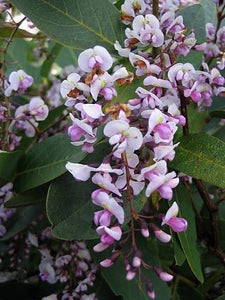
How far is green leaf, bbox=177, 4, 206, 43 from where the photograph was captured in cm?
96

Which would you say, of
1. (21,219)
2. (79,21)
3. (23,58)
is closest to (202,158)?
(79,21)

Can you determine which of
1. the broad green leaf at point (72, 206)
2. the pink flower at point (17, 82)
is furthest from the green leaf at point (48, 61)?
the broad green leaf at point (72, 206)

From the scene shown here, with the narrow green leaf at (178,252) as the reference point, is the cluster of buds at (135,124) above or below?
above

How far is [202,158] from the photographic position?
2.54ft

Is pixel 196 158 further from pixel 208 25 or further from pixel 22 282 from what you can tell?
pixel 22 282

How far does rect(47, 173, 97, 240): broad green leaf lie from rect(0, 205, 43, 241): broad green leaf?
0.26 m

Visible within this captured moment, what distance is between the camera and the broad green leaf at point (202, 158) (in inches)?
29.4

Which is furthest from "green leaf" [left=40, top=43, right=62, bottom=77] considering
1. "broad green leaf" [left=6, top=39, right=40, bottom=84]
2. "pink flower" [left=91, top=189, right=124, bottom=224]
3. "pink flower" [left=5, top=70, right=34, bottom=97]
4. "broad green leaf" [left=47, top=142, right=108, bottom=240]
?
"pink flower" [left=91, top=189, right=124, bottom=224]

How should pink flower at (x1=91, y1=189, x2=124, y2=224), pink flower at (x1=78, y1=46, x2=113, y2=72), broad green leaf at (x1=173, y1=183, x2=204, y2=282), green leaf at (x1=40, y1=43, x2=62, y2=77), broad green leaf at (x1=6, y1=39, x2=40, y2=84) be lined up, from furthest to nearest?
broad green leaf at (x1=6, y1=39, x2=40, y2=84)
green leaf at (x1=40, y1=43, x2=62, y2=77)
broad green leaf at (x1=173, y1=183, x2=204, y2=282)
pink flower at (x1=78, y1=46, x2=113, y2=72)
pink flower at (x1=91, y1=189, x2=124, y2=224)

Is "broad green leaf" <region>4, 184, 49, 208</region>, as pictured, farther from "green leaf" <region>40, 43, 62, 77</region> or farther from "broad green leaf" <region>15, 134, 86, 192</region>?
"green leaf" <region>40, 43, 62, 77</region>

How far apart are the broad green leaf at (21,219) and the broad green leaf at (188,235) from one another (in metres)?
0.33

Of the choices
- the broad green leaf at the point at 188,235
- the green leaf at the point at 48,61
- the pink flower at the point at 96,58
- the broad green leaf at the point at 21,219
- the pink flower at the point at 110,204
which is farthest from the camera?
the green leaf at the point at 48,61

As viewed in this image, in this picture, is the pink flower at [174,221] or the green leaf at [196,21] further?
the green leaf at [196,21]

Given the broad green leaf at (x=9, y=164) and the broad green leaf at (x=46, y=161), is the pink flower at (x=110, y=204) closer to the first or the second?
the broad green leaf at (x=46, y=161)
